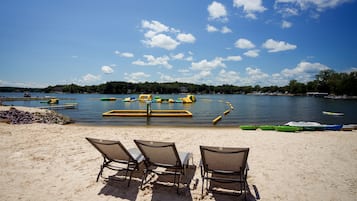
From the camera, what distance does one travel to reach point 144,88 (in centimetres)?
12694

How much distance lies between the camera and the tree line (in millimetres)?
79688

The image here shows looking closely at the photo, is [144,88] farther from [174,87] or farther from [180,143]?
[180,143]

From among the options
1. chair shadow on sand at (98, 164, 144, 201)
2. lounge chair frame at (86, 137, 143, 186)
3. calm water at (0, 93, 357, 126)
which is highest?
lounge chair frame at (86, 137, 143, 186)

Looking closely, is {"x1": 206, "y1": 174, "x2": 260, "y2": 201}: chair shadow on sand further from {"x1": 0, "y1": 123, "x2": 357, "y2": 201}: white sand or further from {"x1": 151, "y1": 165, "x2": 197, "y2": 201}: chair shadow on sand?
{"x1": 151, "y1": 165, "x2": 197, "y2": 201}: chair shadow on sand

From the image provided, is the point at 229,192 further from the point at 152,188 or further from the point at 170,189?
the point at 152,188

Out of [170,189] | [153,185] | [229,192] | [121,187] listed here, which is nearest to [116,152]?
[121,187]

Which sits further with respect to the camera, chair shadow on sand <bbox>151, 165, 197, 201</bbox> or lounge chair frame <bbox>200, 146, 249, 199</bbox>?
chair shadow on sand <bbox>151, 165, 197, 201</bbox>

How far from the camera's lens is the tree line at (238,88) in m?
79.7

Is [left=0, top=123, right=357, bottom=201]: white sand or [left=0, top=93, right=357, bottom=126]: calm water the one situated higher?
[left=0, top=123, right=357, bottom=201]: white sand

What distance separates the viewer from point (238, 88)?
15950 centimetres

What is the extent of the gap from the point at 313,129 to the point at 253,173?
935cm

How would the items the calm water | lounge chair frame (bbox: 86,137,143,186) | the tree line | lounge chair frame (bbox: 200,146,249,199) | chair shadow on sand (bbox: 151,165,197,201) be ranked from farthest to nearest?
the tree line < the calm water < lounge chair frame (bbox: 86,137,143,186) < chair shadow on sand (bbox: 151,165,197,201) < lounge chair frame (bbox: 200,146,249,199)

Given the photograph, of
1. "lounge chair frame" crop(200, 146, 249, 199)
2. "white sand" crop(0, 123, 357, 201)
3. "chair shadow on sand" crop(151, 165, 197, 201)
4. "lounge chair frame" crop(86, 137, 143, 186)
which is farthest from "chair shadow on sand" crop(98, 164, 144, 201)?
"lounge chair frame" crop(200, 146, 249, 199)

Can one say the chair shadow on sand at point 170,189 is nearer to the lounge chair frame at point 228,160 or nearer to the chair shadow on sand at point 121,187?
the chair shadow on sand at point 121,187
